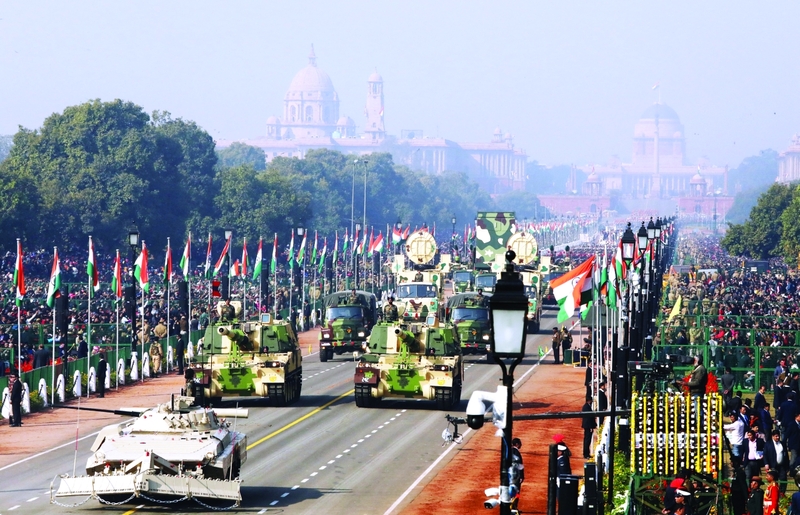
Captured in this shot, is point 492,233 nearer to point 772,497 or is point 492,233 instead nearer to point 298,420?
point 298,420

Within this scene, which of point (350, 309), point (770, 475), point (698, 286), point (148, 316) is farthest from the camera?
point (698, 286)

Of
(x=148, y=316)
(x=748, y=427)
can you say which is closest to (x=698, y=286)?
(x=148, y=316)

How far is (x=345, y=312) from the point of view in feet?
185

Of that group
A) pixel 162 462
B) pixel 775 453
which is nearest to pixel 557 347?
pixel 775 453

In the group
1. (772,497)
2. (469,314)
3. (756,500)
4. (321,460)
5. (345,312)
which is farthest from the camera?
(345,312)

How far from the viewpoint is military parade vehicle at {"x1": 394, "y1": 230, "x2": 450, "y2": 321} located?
62375 mm

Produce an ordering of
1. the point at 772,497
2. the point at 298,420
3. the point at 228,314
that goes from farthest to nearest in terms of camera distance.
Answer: the point at 228,314 → the point at 298,420 → the point at 772,497

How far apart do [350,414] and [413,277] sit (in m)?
28.9

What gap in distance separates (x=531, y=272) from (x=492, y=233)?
44.8 feet

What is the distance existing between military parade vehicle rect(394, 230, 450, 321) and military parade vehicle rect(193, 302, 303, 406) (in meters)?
11.0

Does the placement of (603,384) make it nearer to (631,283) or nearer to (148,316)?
(631,283)

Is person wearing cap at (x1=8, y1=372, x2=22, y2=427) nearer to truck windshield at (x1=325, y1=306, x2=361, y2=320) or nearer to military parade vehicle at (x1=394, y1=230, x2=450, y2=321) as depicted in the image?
military parade vehicle at (x1=394, y1=230, x2=450, y2=321)

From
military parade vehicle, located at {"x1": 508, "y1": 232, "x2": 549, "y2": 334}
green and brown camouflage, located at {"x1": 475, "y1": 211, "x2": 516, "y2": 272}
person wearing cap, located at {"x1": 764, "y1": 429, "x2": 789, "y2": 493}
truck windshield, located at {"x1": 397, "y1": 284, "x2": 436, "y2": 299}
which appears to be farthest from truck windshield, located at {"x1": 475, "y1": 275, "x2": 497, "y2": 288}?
person wearing cap, located at {"x1": 764, "y1": 429, "x2": 789, "y2": 493}

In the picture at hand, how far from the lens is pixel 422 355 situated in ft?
137
